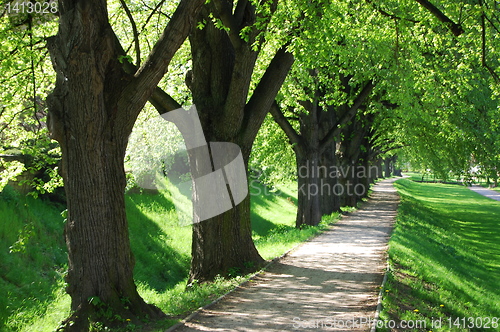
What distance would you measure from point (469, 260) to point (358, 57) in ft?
27.4

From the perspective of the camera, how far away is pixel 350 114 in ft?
69.5

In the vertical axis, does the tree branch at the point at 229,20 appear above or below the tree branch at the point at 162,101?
above

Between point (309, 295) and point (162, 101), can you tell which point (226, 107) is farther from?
point (309, 295)

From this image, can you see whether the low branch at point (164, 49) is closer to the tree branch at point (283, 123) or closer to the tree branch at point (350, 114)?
the tree branch at point (283, 123)

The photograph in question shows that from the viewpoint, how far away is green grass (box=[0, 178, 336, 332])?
32.0ft

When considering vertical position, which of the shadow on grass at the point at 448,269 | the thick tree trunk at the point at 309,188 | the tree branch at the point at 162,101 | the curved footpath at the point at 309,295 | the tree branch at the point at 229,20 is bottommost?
the shadow on grass at the point at 448,269

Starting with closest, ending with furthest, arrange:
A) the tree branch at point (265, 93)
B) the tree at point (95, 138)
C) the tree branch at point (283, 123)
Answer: the tree at point (95, 138)
the tree branch at point (265, 93)
the tree branch at point (283, 123)

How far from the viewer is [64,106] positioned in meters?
7.23

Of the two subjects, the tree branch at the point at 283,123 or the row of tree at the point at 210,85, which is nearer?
the row of tree at the point at 210,85

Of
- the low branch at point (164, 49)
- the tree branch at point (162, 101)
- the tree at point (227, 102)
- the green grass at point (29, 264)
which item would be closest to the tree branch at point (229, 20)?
the tree at point (227, 102)

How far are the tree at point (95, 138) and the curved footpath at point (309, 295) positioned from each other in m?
1.20

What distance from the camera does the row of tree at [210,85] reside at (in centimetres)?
721

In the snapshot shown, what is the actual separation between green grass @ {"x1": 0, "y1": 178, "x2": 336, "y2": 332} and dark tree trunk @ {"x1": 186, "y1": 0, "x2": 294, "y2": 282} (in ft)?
2.70

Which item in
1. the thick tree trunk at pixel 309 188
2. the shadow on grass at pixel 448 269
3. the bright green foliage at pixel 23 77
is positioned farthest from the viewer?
the thick tree trunk at pixel 309 188
